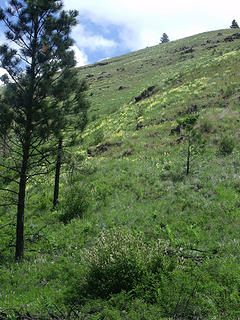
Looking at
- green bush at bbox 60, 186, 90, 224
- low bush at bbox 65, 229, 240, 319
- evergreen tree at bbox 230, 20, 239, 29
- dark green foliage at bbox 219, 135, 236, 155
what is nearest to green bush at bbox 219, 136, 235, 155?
dark green foliage at bbox 219, 135, 236, 155

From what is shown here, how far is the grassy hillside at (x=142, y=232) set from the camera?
482 cm

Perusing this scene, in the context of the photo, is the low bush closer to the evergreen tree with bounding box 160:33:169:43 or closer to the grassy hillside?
the grassy hillside

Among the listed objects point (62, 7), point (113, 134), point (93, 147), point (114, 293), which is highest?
point (62, 7)

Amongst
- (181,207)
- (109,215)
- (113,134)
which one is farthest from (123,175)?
(113,134)

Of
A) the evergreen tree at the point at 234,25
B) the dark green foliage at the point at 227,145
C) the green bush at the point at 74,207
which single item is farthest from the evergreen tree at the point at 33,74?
the evergreen tree at the point at 234,25

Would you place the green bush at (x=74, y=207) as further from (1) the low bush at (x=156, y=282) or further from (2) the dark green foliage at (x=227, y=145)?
(2) the dark green foliage at (x=227, y=145)

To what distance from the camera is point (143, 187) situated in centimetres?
1236

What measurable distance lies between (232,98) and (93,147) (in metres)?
13.6

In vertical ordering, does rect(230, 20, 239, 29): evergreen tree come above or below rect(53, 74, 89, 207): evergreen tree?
above

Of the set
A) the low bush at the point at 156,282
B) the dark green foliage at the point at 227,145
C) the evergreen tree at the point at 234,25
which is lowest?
the low bush at the point at 156,282

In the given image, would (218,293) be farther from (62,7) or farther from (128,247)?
(62,7)

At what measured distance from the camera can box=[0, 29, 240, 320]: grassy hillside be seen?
482 centimetres

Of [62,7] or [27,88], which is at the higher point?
[62,7]

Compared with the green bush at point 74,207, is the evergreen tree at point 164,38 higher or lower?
higher
